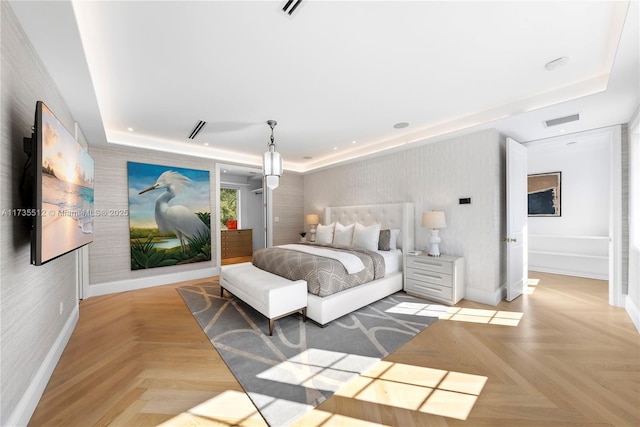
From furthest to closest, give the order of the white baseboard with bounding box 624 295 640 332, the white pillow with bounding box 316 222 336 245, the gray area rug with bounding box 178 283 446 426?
the white pillow with bounding box 316 222 336 245 → the white baseboard with bounding box 624 295 640 332 → the gray area rug with bounding box 178 283 446 426

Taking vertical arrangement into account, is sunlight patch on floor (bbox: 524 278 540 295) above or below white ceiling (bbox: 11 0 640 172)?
below

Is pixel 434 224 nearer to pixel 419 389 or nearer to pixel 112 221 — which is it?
pixel 419 389

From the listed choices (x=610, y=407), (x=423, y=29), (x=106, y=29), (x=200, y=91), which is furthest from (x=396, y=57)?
(x=610, y=407)

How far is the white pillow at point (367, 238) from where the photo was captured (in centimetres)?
408

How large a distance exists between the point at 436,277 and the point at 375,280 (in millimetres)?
877

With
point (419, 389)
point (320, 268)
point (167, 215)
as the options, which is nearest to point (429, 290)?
point (320, 268)

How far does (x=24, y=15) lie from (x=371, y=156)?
14.2 ft

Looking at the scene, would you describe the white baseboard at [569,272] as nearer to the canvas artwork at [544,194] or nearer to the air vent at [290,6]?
the canvas artwork at [544,194]

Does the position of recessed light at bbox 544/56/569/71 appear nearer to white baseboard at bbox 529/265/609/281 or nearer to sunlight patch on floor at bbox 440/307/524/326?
sunlight patch on floor at bbox 440/307/524/326

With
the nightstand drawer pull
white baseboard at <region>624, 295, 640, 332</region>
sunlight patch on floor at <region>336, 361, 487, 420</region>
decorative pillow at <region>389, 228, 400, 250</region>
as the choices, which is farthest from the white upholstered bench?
white baseboard at <region>624, 295, 640, 332</region>

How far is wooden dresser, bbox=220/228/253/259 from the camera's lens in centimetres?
689

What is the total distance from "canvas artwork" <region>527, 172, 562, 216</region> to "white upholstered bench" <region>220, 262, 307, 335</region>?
5550mm

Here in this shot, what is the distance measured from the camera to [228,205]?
7645mm

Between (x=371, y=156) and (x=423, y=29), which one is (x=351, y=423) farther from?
(x=371, y=156)
